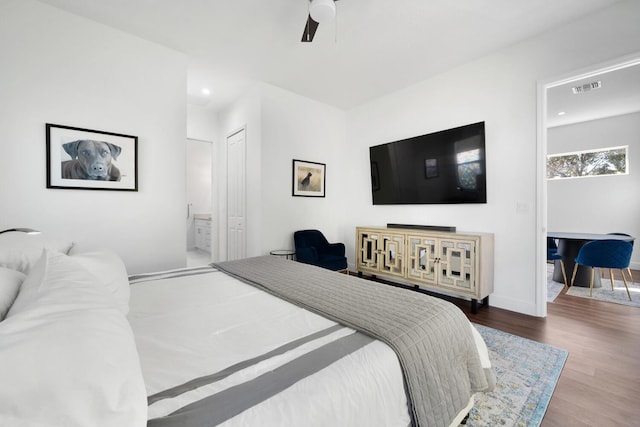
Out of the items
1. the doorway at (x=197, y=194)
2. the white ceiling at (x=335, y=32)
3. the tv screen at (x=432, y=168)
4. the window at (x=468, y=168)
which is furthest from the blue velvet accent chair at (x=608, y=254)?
the doorway at (x=197, y=194)

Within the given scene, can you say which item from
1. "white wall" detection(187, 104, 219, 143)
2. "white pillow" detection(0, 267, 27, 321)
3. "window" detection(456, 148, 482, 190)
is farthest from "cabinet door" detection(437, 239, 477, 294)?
"white wall" detection(187, 104, 219, 143)

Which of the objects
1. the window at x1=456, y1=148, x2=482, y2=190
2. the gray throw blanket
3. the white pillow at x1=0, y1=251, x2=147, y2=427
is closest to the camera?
the white pillow at x1=0, y1=251, x2=147, y2=427

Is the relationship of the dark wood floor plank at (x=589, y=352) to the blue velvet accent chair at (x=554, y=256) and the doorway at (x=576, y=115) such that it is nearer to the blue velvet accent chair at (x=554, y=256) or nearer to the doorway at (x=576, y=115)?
the doorway at (x=576, y=115)

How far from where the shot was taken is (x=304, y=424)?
2.24 ft

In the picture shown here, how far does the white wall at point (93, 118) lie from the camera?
220 cm

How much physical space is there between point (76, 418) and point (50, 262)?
71cm

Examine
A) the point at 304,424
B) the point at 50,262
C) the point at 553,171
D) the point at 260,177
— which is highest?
the point at 553,171

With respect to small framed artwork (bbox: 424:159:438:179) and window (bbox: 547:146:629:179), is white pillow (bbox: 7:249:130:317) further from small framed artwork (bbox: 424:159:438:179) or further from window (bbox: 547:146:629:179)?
window (bbox: 547:146:629:179)

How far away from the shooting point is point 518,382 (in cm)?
174

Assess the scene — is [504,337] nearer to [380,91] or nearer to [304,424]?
[304,424]

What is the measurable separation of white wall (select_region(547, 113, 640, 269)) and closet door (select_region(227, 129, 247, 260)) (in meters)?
6.43

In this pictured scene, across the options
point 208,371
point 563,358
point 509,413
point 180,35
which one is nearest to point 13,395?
point 208,371

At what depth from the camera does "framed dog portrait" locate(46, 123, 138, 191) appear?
2352 mm

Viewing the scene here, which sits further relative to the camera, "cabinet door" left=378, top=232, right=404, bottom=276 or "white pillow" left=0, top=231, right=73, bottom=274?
"cabinet door" left=378, top=232, right=404, bottom=276
